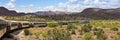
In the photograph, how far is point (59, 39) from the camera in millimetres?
35688

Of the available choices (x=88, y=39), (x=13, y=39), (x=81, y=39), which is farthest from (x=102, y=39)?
(x=13, y=39)

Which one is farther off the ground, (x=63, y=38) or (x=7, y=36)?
(x=63, y=38)

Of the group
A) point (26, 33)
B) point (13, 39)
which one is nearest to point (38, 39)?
point (13, 39)

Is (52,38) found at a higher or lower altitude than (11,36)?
higher

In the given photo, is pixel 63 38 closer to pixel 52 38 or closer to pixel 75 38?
pixel 52 38

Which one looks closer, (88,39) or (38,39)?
(88,39)

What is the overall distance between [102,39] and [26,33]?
1685 centimetres

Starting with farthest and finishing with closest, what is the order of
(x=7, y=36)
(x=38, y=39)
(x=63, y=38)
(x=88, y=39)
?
(x=7, y=36) → (x=38, y=39) → (x=88, y=39) → (x=63, y=38)

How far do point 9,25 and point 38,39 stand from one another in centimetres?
1089

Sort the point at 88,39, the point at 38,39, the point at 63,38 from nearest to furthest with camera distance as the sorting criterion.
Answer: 1. the point at 63,38
2. the point at 88,39
3. the point at 38,39

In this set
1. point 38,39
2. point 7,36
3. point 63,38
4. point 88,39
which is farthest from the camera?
point 7,36

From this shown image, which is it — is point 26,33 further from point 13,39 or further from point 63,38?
point 63,38

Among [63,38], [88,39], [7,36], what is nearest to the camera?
[63,38]

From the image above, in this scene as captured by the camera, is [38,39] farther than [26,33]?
No
